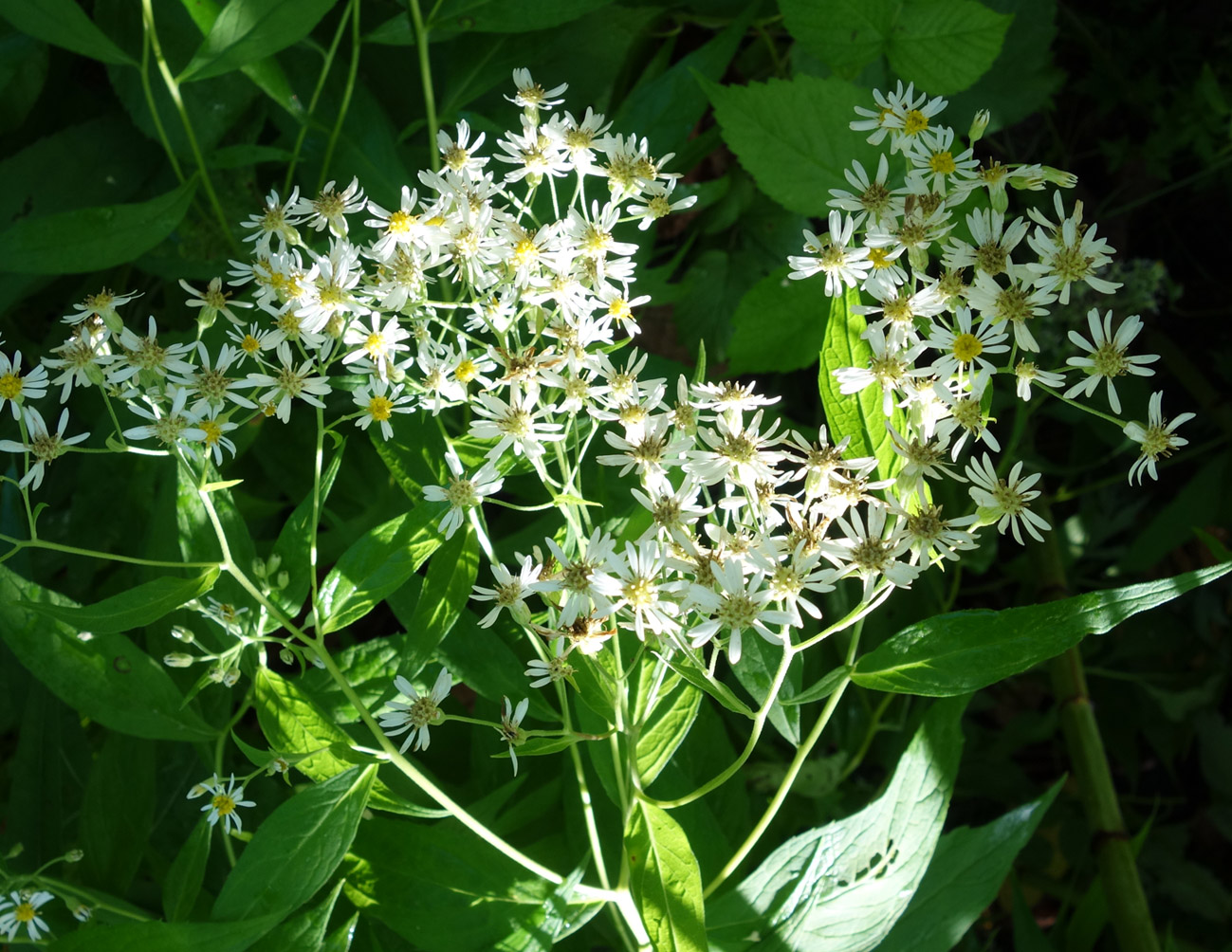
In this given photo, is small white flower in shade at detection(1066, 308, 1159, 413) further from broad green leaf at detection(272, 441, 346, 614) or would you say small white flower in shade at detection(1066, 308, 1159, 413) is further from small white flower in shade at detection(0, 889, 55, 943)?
small white flower in shade at detection(0, 889, 55, 943)

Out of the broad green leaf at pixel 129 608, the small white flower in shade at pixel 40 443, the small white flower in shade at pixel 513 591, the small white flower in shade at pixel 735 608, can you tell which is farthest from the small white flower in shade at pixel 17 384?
the small white flower in shade at pixel 735 608

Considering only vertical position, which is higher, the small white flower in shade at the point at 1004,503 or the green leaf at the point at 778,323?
the green leaf at the point at 778,323

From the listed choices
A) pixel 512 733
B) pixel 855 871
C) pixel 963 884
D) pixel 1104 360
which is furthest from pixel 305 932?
pixel 1104 360

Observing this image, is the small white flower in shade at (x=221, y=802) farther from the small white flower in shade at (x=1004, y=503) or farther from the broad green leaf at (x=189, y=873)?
the small white flower in shade at (x=1004, y=503)

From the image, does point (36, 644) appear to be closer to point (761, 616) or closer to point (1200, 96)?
point (761, 616)

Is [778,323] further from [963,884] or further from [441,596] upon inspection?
[963,884]

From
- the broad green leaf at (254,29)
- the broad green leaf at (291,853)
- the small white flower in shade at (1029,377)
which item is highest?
the broad green leaf at (254,29)

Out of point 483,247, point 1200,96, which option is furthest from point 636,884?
point 1200,96

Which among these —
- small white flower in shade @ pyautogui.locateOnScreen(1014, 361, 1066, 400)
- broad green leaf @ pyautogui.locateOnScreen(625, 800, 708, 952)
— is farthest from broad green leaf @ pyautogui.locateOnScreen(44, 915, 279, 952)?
small white flower in shade @ pyautogui.locateOnScreen(1014, 361, 1066, 400)
